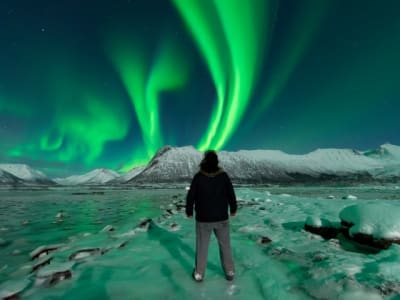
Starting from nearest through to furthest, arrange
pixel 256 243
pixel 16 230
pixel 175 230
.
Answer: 1. pixel 256 243
2. pixel 175 230
3. pixel 16 230

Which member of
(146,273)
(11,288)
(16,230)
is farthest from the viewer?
(16,230)

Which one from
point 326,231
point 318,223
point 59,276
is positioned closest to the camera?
point 59,276

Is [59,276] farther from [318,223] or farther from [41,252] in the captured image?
[318,223]

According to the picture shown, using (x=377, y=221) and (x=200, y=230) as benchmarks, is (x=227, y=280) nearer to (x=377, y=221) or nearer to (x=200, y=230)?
(x=200, y=230)

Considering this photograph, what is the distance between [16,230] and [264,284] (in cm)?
1280

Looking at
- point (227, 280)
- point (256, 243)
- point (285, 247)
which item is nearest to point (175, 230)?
point (256, 243)

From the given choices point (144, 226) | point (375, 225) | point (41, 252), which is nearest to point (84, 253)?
point (41, 252)

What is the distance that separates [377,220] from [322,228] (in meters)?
2.25

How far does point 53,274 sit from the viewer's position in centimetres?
546

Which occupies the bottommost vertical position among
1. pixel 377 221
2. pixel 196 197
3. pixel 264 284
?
pixel 264 284

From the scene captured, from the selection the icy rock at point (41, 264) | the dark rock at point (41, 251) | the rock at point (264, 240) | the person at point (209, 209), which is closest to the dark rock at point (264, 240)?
the rock at point (264, 240)

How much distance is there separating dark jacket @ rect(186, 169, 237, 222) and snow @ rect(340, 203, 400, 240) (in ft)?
18.0

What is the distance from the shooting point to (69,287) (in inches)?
198

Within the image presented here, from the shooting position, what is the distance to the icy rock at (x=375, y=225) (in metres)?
7.20
